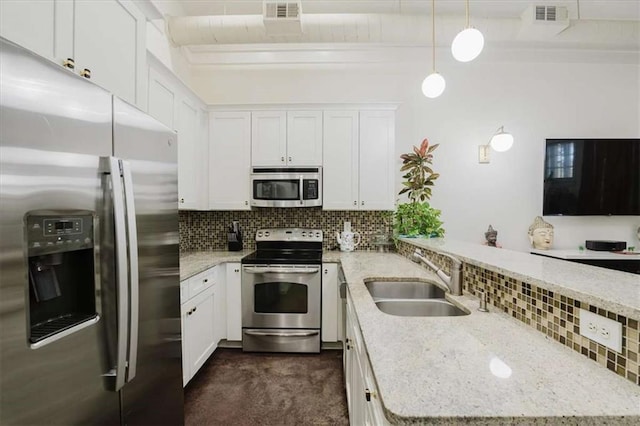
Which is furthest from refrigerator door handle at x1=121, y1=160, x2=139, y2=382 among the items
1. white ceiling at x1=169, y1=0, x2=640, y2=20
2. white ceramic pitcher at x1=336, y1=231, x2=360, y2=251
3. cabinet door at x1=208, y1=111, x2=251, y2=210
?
white ceiling at x1=169, y1=0, x2=640, y2=20

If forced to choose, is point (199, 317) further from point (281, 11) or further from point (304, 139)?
point (281, 11)

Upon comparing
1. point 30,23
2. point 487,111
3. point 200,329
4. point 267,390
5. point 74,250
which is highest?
point 487,111

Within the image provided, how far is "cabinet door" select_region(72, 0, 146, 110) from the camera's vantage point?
1.21 meters

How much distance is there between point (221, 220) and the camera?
137 inches

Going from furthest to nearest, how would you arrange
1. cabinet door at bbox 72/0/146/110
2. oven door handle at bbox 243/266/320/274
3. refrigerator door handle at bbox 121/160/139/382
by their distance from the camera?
oven door handle at bbox 243/266/320/274 → cabinet door at bbox 72/0/146/110 → refrigerator door handle at bbox 121/160/139/382

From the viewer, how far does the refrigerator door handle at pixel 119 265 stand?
98 cm

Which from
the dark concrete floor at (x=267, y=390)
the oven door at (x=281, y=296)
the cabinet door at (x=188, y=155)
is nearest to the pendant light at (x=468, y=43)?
the oven door at (x=281, y=296)

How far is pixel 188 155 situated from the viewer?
2.83m

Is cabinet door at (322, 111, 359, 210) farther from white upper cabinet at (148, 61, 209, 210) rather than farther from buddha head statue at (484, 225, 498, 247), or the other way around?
buddha head statue at (484, 225, 498, 247)

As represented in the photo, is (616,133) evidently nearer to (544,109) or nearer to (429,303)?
(544,109)

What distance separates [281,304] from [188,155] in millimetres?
1693

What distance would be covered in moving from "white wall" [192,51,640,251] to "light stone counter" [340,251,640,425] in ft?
8.74

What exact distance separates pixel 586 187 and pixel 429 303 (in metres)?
3.35

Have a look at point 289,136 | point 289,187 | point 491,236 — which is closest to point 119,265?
point 289,187
